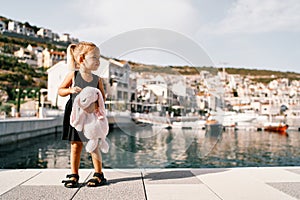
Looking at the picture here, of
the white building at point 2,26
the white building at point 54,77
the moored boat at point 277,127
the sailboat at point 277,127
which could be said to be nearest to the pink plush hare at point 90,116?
the sailboat at point 277,127

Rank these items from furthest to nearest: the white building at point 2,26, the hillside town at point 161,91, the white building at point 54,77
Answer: the white building at point 2,26 → the white building at point 54,77 → the hillside town at point 161,91

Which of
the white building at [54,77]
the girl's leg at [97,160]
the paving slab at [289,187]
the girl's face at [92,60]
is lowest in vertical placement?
the paving slab at [289,187]

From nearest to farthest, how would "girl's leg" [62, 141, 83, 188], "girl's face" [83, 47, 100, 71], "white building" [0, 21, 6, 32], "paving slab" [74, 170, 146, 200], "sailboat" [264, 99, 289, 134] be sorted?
"paving slab" [74, 170, 146, 200]
"girl's leg" [62, 141, 83, 188]
"girl's face" [83, 47, 100, 71]
"sailboat" [264, 99, 289, 134]
"white building" [0, 21, 6, 32]

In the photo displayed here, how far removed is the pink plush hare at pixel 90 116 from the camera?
150 inches

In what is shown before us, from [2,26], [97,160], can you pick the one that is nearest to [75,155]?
[97,160]

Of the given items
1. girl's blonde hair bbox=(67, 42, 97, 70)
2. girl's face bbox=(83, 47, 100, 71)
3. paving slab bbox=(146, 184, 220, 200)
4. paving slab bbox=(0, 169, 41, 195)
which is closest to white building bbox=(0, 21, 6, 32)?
paving slab bbox=(0, 169, 41, 195)

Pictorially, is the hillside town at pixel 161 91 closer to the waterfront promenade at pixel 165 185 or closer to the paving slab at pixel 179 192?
the waterfront promenade at pixel 165 185

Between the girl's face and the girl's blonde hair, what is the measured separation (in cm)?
5

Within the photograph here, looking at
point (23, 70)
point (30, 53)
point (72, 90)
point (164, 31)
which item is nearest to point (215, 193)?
point (72, 90)

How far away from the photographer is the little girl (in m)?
3.93

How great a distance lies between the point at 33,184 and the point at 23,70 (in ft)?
243

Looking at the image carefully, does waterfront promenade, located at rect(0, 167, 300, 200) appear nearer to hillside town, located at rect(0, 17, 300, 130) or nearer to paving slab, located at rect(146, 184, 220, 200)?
paving slab, located at rect(146, 184, 220, 200)

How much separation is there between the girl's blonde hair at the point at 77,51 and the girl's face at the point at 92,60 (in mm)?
47

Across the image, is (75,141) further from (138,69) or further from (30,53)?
(30,53)
